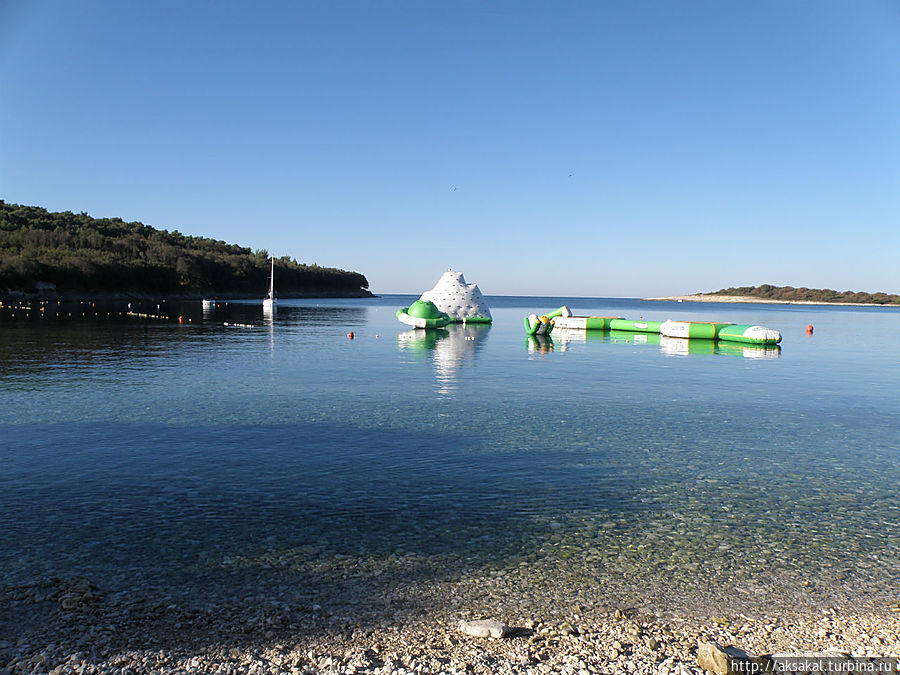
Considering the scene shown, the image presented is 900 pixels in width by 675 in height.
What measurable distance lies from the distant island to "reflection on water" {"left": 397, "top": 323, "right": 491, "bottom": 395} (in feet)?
253

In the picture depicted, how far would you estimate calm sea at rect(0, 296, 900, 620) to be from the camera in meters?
6.29

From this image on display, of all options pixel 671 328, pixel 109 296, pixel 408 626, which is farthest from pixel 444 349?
pixel 109 296

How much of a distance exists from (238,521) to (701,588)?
497 centimetres

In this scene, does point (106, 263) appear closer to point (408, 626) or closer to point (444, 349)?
point (444, 349)

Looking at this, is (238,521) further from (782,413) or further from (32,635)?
(782,413)

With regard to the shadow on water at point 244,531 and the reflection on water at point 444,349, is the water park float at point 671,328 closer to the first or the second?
the reflection on water at point 444,349

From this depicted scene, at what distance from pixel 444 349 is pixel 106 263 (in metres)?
102

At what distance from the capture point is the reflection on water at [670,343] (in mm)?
31516

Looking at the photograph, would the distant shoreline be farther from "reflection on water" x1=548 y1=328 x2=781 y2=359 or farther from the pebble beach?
the pebble beach

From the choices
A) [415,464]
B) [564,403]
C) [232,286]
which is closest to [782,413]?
[564,403]

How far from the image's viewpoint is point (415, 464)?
32.6 feet

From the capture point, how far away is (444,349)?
30.9 metres

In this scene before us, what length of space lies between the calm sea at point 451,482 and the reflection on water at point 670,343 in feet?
38.1

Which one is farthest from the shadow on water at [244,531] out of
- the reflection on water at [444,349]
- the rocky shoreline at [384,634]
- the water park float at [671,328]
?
the water park float at [671,328]
